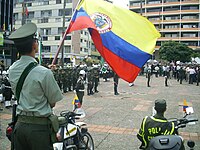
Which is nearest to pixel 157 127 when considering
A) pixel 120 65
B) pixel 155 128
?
pixel 155 128

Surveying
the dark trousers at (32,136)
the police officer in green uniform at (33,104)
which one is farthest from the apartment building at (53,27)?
the dark trousers at (32,136)

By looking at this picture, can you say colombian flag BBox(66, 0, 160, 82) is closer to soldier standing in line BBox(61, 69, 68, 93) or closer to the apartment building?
soldier standing in line BBox(61, 69, 68, 93)

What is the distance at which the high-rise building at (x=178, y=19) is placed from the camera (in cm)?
6278

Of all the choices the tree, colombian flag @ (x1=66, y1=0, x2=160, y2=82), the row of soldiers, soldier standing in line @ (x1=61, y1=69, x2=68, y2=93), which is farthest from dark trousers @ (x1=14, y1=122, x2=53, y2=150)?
the tree

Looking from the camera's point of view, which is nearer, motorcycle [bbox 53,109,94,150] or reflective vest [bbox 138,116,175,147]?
reflective vest [bbox 138,116,175,147]

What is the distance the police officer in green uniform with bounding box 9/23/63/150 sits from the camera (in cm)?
252

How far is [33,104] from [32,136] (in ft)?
1.01

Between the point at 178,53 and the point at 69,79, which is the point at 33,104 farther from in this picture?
the point at 178,53

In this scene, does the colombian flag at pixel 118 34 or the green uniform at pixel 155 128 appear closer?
the green uniform at pixel 155 128

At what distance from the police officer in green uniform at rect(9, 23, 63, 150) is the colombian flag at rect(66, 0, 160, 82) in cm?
244

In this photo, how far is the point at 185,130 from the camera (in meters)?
7.19

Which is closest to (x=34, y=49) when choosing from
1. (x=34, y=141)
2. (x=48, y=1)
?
(x=34, y=141)

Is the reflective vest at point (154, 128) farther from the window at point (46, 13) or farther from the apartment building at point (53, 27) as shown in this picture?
the window at point (46, 13)

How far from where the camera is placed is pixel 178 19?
64.1 m
